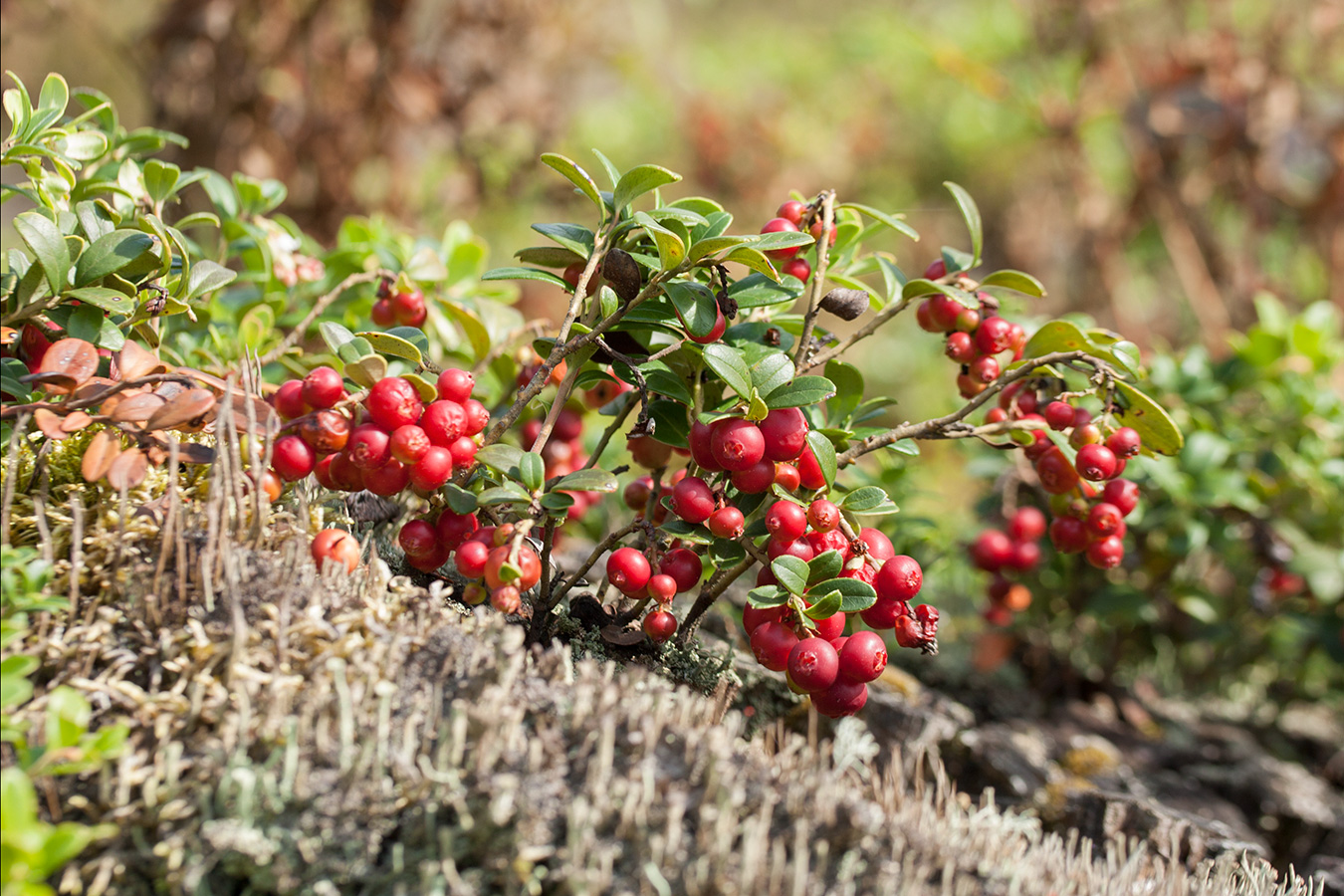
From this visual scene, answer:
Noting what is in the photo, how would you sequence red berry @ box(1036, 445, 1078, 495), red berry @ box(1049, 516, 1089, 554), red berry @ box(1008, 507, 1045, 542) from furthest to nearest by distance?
red berry @ box(1008, 507, 1045, 542) < red berry @ box(1049, 516, 1089, 554) < red berry @ box(1036, 445, 1078, 495)

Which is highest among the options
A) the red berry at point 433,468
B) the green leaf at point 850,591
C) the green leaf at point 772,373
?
the green leaf at point 772,373

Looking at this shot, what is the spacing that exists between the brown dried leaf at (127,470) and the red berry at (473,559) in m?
0.33

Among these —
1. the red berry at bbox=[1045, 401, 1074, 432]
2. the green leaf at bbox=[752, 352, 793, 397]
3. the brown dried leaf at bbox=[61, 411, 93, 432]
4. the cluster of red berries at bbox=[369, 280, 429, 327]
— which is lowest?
the brown dried leaf at bbox=[61, 411, 93, 432]

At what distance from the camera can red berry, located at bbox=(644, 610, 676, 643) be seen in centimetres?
115

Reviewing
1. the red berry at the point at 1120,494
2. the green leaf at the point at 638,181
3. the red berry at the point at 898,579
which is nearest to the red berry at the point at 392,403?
the green leaf at the point at 638,181

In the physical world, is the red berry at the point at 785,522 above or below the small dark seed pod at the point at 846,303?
below

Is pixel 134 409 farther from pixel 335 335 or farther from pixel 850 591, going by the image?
pixel 850 591

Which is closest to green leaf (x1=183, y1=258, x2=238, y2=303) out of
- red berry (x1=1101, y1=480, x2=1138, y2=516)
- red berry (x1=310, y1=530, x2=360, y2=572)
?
red berry (x1=310, y1=530, x2=360, y2=572)

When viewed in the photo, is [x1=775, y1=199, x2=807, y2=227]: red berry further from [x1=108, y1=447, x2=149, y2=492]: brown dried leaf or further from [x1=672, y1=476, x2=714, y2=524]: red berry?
[x1=108, y1=447, x2=149, y2=492]: brown dried leaf

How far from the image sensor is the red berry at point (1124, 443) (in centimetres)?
122

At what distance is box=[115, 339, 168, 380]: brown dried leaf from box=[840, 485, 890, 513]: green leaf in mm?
810

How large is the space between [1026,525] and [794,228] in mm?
1000

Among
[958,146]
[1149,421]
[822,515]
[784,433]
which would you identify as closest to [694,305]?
[784,433]

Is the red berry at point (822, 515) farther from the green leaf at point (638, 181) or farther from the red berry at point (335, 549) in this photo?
the red berry at point (335, 549)
